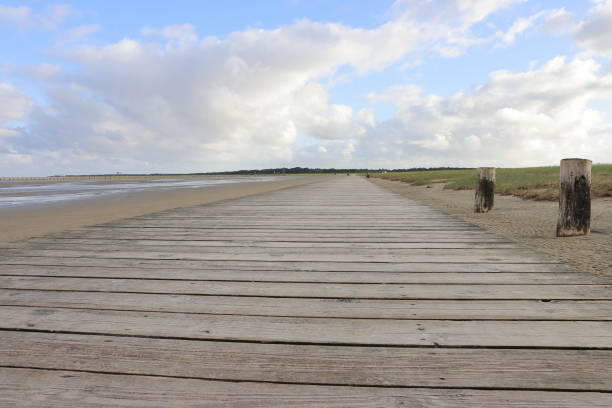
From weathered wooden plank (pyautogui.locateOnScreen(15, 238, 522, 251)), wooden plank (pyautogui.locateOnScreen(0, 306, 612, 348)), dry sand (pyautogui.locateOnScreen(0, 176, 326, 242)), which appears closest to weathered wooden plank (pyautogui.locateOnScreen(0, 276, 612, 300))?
wooden plank (pyautogui.locateOnScreen(0, 306, 612, 348))

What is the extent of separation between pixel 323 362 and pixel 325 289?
894mm

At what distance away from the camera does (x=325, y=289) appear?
7.57 feet

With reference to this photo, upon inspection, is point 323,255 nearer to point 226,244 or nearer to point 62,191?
point 226,244

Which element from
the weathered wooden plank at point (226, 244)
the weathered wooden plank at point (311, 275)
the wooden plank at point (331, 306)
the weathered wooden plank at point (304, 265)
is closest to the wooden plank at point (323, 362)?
the wooden plank at point (331, 306)

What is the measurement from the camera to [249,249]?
358 centimetres

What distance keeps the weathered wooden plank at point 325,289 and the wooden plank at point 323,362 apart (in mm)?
671

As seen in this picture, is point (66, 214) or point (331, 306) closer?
point (331, 306)

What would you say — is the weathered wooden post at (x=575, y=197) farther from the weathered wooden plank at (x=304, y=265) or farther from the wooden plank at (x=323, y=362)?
the wooden plank at (x=323, y=362)

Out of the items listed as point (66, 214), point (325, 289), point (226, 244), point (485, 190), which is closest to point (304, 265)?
point (325, 289)

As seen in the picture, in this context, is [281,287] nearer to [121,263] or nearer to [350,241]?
[121,263]

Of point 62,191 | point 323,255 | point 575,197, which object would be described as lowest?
point 62,191

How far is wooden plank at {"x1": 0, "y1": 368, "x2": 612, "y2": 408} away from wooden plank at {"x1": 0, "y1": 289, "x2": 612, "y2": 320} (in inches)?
23.8

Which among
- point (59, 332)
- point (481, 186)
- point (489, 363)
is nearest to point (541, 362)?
point (489, 363)

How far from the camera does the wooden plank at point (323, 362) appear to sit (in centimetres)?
130
